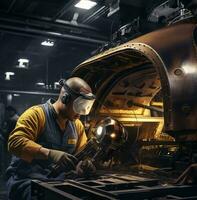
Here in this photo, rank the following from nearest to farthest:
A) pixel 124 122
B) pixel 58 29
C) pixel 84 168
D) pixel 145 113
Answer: pixel 84 168 → pixel 124 122 → pixel 145 113 → pixel 58 29

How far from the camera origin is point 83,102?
4.34 m

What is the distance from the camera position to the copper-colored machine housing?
2893 millimetres

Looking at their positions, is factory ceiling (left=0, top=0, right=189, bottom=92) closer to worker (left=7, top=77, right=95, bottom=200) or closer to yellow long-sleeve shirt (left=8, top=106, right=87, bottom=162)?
worker (left=7, top=77, right=95, bottom=200)

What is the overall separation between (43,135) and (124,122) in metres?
1.55

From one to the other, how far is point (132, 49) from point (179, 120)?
1.10m

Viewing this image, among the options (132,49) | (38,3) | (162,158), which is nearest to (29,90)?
(38,3)

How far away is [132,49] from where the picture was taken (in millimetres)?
3643

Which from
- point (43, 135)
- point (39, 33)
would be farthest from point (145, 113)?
point (39, 33)

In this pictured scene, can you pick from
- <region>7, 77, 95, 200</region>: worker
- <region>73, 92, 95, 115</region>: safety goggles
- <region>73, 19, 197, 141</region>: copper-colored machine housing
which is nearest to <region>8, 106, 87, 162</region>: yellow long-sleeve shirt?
<region>7, 77, 95, 200</region>: worker

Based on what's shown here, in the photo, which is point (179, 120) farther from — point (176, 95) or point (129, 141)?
point (129, 141)

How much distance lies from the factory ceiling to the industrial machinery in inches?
18.9

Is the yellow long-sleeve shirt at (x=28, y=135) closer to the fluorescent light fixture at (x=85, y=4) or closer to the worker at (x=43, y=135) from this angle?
the worker at (x=43, y=135)

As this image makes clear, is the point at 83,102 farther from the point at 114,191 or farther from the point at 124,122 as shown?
the point at 114,191

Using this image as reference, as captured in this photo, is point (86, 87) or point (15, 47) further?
point (15, 47)
